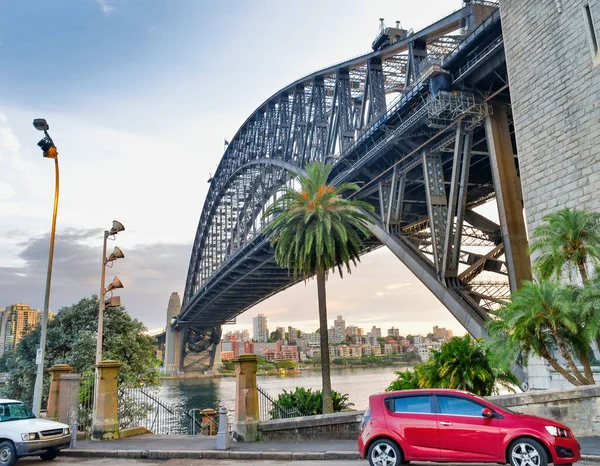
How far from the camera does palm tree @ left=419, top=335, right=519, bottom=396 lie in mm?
18156

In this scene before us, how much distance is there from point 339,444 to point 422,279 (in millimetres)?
14883

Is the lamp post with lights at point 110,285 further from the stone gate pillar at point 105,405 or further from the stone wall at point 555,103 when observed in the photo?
the stone wall at point 555,103

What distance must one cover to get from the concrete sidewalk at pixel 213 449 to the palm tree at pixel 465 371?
6.85m

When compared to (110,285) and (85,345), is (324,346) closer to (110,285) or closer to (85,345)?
(110,285)

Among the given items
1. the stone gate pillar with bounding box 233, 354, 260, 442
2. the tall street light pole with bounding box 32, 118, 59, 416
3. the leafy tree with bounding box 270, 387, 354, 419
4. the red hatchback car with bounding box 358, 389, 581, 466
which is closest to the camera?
the red hatchback car with bounding box 358, 389, 581, 466

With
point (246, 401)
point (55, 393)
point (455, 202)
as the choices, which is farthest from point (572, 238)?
point (55, 393)

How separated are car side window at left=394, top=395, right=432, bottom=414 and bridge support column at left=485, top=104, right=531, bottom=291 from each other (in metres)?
12.3

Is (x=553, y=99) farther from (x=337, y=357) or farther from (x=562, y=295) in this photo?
(x=337, y=357)

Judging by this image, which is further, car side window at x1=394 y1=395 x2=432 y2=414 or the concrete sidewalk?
the concrete sidewalk

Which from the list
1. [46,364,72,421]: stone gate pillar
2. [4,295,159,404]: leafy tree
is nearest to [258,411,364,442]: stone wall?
[46,364,72,421]: stone gate pillar

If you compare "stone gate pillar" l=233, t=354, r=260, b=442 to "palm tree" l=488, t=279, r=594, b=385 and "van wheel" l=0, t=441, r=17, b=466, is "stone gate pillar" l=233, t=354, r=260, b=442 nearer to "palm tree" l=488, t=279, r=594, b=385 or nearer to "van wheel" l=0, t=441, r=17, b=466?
"van wheel" l=0, t=441, r=17, b=466

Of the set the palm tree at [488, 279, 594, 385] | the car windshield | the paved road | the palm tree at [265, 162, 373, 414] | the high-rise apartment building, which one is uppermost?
the high-rise apartment building

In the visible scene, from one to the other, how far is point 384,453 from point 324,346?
1305 cm

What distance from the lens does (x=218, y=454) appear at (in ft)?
41.0
